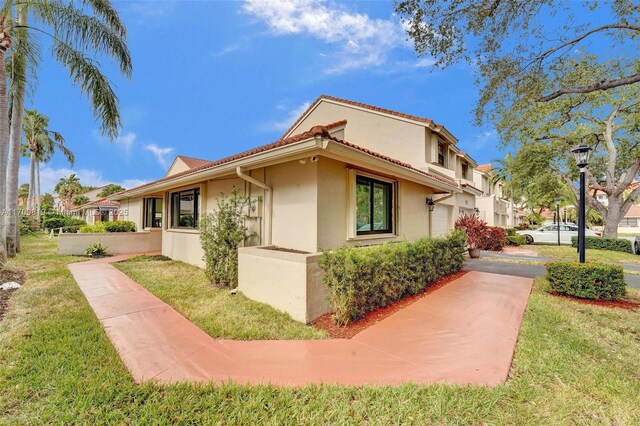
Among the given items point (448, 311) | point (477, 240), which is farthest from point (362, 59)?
point (448, 311)

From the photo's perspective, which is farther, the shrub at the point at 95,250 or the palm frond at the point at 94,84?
the shrub at the point at 95,250

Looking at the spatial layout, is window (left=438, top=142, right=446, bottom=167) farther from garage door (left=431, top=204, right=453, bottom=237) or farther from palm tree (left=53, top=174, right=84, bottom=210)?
palm tree (left=53, top=174, right=84, bottom=210)

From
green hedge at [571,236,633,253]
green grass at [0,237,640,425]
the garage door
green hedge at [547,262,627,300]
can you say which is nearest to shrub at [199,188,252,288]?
green grass at [0,237,640,425]

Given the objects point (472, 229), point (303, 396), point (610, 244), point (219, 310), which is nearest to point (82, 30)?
point (219, 310)

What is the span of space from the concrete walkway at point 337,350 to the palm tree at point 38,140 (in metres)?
33.5

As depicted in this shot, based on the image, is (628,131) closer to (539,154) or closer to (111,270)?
(539,154)

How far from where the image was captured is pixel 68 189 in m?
46.1

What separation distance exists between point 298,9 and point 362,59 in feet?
14.0

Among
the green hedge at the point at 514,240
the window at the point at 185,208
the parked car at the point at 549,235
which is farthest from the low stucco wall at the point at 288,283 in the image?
the parked car at the point at 549,235

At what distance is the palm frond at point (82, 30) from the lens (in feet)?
26.8

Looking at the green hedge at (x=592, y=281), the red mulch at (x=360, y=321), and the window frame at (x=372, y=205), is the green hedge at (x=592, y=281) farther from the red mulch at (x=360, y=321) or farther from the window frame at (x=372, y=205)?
the window frame at (x=372, y=205)

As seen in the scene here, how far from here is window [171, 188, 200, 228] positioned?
9.91 m

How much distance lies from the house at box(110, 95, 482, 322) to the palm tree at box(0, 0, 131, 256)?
3817 mm

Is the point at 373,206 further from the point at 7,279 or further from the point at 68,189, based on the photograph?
the point at 68,189
